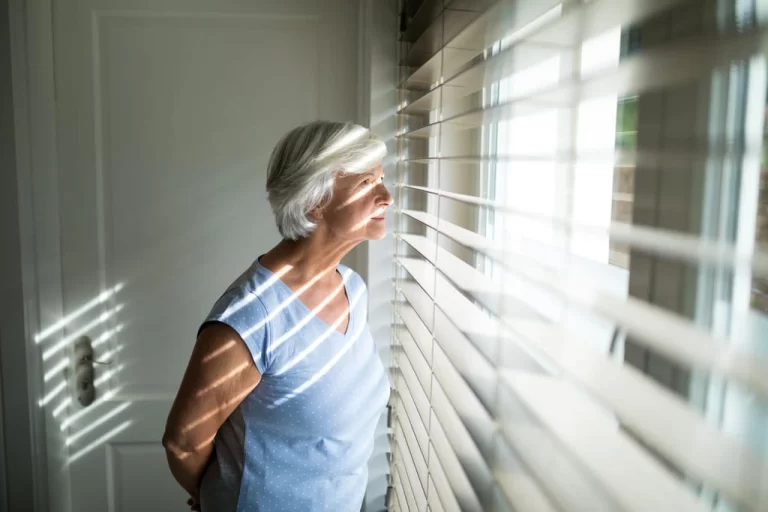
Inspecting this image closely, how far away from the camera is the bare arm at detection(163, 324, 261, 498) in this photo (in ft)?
3.47

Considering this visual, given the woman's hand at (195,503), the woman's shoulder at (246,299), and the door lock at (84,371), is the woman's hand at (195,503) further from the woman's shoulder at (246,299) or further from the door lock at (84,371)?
the door lock at (84,371)

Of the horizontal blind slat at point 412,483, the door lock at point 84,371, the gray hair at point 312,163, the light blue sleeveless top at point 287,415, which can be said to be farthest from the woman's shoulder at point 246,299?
the door lock at point 84,371

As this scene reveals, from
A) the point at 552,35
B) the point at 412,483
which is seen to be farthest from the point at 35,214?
the point at 552,35

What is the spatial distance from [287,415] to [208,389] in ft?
0.51

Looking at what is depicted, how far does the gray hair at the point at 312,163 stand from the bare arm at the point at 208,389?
0.25 meters

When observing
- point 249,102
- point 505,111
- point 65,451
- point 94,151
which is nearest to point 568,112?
point 505,111

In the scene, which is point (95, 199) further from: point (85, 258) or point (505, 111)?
point (505, 111)

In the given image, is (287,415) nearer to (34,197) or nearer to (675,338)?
(675,338)

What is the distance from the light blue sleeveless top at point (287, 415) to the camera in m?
1.09

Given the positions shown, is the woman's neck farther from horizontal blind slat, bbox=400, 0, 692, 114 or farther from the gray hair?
horizontal blind slat, bbox=400, 0, 692, 114

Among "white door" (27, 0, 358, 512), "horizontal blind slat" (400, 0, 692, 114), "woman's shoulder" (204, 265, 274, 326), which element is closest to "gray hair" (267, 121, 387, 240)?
"woman's shoulder" (204, 265, 274, 326)

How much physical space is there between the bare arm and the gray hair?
25 cm

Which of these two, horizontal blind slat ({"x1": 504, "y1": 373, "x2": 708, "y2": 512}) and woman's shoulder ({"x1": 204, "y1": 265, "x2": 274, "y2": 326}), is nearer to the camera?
horizontal blind slat ({"x1": 504, "y1": 373, "x2": 708, "y2": 512})

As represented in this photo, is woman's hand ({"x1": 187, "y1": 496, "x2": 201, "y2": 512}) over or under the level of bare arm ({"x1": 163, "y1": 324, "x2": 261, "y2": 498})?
under
